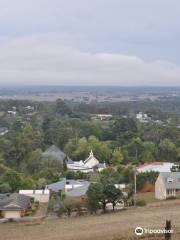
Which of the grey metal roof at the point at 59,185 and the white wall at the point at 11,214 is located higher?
the white wall at the point at 11,214

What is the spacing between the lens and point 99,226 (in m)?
21.7

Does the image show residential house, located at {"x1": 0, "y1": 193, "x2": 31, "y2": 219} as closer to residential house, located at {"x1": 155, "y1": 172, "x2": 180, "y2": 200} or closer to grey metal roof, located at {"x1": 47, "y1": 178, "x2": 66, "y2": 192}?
grey metal roof, located at {"x1": 47, "y1": 178, "x2": 66, "y2": 192}

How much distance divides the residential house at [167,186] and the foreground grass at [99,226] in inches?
203

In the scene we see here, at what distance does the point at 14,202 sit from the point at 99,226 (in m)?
→ 8.22

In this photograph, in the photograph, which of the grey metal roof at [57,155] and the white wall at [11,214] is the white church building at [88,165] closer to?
the grey metal roof at [57,155]

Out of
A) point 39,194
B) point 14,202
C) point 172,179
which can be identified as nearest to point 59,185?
point 39,194

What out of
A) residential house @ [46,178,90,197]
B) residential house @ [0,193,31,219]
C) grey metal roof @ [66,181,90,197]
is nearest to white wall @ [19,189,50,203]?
residential house @ [46,178,90,197]

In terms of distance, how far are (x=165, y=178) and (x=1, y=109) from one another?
8054 centimetres

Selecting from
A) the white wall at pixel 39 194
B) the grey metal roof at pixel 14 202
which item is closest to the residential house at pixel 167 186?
the white wall at pixel 39 194

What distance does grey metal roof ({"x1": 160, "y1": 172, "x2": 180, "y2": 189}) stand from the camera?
32.1 metres

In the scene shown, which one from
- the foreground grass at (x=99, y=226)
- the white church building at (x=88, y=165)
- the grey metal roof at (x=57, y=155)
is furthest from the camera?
the white church building at (x=88, y=165)

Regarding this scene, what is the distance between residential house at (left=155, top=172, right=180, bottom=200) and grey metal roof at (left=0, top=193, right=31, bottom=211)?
769 cm

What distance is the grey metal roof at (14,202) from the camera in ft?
93.0

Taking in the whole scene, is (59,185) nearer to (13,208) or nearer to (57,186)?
(57,186)
